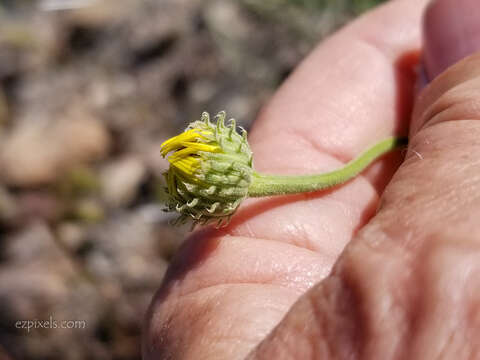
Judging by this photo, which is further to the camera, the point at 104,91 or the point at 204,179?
the point at 104,91

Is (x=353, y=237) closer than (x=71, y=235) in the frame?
Yes

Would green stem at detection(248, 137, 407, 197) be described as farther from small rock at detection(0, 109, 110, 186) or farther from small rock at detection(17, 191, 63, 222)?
small rock at detection(0, 109, 110, 186)

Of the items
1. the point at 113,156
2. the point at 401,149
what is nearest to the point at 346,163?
the point at 401,149

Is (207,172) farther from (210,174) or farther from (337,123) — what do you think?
(337,123)

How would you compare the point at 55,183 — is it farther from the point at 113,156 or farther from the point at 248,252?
the point at 248,252

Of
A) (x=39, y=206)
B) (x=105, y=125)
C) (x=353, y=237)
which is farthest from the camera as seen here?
(x=105, y=125)

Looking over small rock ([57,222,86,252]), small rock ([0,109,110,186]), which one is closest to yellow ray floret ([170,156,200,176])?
small rock ([57,222,86,252])

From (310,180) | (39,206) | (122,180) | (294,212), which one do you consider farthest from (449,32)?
(39,206)
